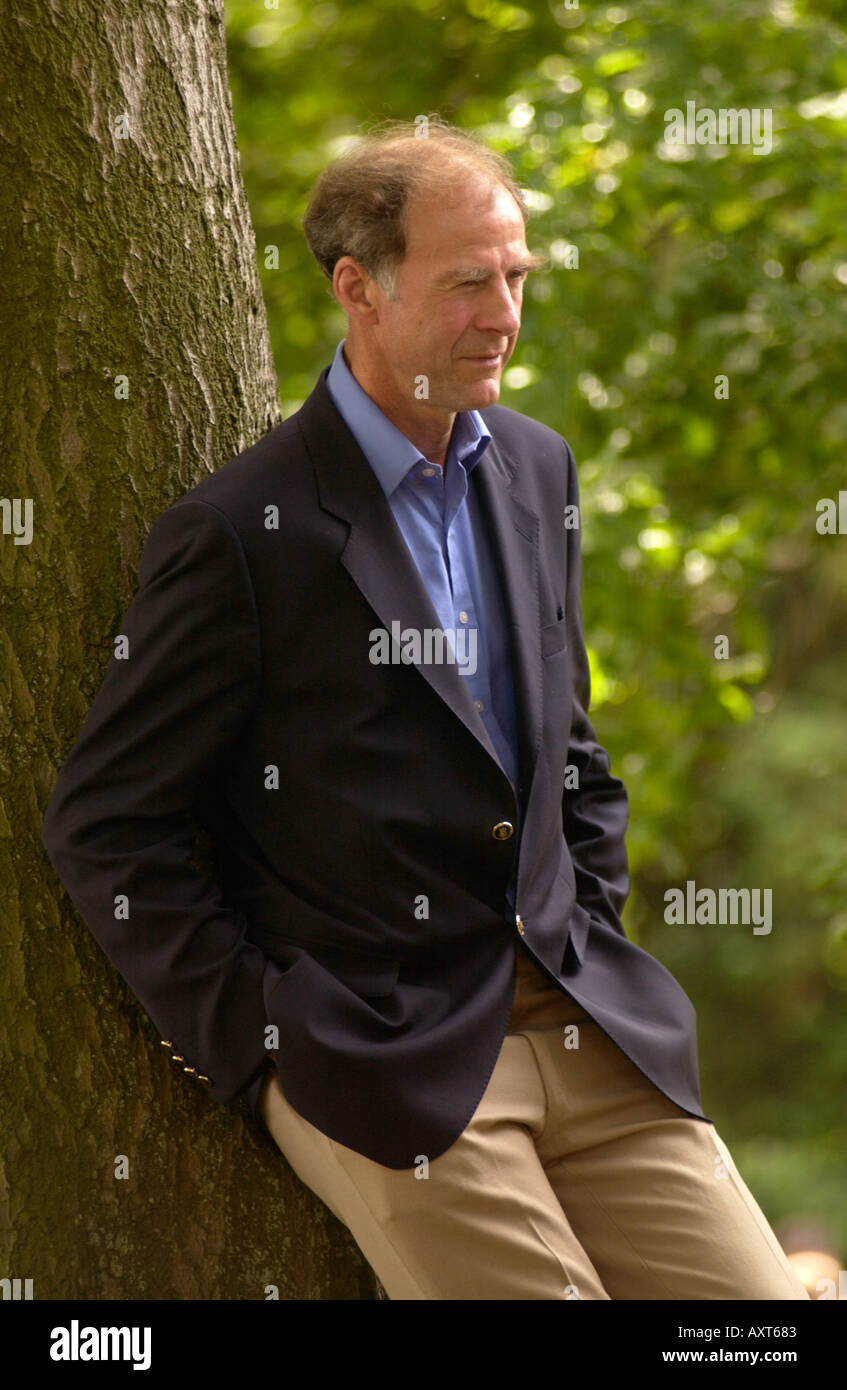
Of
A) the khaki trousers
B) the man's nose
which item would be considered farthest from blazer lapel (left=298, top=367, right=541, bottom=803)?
the khaki trousers

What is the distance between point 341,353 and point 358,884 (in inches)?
33.2

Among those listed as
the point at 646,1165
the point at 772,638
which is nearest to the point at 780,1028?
the point at 772,638

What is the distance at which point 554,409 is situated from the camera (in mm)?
4184

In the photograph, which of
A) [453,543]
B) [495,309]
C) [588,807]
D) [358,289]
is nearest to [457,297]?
[495,309]

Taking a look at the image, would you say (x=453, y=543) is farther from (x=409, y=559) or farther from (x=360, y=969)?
(x=360, y=969)

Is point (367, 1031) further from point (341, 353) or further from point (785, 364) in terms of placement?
point (785, 364)

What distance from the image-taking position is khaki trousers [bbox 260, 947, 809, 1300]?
203 centimetres

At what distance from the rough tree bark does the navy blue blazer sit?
148mm

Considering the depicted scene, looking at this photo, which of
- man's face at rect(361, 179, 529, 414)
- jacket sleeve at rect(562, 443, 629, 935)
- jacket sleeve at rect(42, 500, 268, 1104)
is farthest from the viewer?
jacket sleeve at rect(562, 443, 629, 935)

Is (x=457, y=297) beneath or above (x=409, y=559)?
above

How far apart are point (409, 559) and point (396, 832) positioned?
15.8 inches

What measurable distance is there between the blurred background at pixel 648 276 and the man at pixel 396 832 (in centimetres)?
173

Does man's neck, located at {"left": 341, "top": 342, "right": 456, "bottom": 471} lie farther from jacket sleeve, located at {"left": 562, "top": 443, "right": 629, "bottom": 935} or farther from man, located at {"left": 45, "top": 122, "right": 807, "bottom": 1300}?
jacket sleeve, located at {"left": 562, "top": 443, "right": 629, "bottom": 935}

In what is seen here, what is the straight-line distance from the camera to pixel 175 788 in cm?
203
